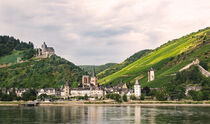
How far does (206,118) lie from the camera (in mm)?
80875

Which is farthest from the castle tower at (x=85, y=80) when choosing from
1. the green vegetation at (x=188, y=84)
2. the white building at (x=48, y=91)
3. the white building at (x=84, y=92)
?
the green vegetation at (x=188, y=84)

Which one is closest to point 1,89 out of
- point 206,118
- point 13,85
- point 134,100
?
point 13,85

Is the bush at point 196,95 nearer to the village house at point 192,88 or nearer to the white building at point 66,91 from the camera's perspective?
the village house at point 192,88

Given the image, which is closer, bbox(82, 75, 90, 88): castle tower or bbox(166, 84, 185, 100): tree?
bbox(166, 84, 185, 100): tree

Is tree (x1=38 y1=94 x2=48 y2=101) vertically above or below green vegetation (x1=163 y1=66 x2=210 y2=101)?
below

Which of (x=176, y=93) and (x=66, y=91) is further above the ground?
(x=66, y=91)

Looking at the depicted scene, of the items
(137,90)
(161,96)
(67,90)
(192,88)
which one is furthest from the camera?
(67,90)

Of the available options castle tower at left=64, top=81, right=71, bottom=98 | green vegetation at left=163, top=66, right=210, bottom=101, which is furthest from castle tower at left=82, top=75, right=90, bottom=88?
green vegetation at left=163, top=66, right=210, bottom=101

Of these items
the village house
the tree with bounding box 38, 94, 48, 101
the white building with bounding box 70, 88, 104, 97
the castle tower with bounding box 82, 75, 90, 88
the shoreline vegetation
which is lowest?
the shoreline vegetation

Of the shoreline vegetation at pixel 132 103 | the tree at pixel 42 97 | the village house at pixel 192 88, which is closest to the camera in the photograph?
the shoreline vegetation at pixel 132 103

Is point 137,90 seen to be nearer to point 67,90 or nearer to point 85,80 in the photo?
point 67,90

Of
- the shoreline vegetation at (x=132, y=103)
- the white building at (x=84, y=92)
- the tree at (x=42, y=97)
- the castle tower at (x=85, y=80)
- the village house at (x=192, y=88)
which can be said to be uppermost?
the castle tower at (x=85, y=80)

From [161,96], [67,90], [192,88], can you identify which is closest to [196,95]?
[161,96]

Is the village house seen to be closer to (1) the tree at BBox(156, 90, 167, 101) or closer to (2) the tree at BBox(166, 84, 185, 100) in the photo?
(2) the tree at BBox(166, 84, 185, 100)
